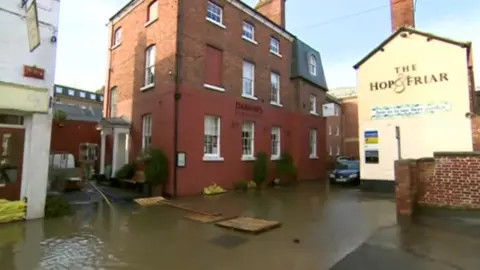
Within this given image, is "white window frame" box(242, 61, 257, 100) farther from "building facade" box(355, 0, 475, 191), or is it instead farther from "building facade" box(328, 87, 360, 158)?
"building facade" box(328, 87, 360, 158)

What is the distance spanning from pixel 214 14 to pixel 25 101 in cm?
964

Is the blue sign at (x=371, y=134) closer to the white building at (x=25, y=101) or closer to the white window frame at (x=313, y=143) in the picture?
the white window frame at (x=313, y=143)

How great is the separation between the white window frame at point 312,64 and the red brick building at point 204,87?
203 centimetres

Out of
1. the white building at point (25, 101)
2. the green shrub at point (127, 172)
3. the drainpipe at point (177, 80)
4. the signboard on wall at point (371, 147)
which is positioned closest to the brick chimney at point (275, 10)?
the drainpipe at point (177, 80)

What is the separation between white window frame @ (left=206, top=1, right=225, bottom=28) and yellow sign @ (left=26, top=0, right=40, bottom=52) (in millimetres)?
7789

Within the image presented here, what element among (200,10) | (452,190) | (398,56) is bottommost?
(452,190)

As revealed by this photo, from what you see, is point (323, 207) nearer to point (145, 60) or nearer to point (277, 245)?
point (277, 245)

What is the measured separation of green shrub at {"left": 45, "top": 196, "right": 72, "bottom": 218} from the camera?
8.48 m

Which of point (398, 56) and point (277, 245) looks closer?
point (277, 245)

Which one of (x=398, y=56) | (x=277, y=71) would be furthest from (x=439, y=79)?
(x=277, y=71)

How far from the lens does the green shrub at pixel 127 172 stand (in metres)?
14.1

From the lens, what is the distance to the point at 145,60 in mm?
14969

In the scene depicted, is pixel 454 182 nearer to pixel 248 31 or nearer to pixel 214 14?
pixel 214 14

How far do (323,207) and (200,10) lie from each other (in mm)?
9961
